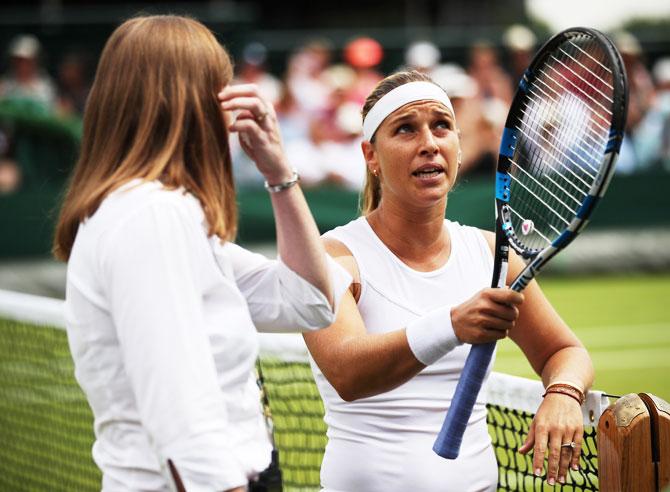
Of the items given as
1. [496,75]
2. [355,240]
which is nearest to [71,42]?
[496,75]

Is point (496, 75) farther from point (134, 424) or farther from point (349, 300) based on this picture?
point (134, 424)

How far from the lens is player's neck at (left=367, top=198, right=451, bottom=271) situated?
129 inches

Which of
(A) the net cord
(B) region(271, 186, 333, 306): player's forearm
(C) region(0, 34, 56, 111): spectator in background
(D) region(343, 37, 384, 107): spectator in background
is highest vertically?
(D) region(343, 37, 384, 107): spectator in background

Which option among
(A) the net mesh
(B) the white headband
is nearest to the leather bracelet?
(B) the white headband

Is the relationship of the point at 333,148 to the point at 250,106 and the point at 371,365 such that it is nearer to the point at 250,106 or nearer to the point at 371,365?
the point at 371,365

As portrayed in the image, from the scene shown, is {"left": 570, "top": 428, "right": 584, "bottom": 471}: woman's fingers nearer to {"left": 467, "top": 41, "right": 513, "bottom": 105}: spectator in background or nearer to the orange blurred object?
{"left": 467, "top": 41, "right": 513, "bottom": 105}: spectator in background

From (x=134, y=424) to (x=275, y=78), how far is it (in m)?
12.9

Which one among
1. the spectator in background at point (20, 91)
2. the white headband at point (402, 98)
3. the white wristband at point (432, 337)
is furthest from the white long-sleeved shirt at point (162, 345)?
the spectator in background at point (20, 91)

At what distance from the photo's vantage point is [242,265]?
2617 mm

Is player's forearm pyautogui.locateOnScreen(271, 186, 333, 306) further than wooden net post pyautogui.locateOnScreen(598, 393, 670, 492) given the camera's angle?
No

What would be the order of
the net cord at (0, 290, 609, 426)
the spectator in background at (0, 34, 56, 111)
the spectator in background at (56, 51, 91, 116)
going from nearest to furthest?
the net cord at (0, 290, 609, 426), the spectator in background at (0, 34, 56, 111), the spectator in background at (56, 51, 91, 116)

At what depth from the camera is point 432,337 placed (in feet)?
9.22

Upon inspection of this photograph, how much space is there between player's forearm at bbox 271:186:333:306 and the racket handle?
506 millimetres

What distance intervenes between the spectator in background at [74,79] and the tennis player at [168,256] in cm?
1133
